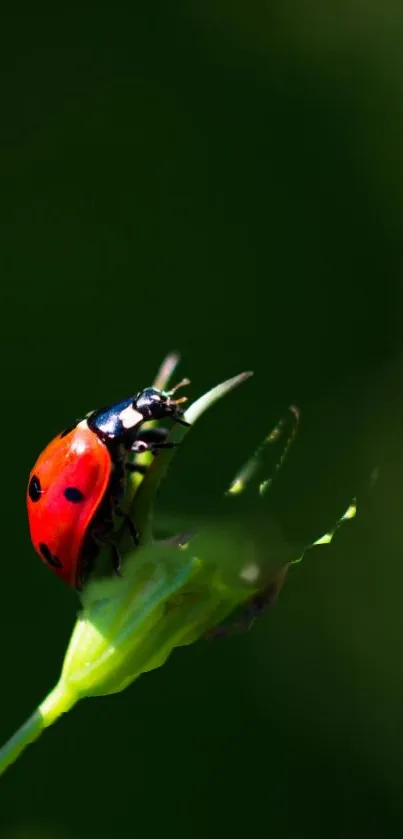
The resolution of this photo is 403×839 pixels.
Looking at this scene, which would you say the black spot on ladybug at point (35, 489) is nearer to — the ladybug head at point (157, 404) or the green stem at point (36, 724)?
the ladybug head at point (157, 404)

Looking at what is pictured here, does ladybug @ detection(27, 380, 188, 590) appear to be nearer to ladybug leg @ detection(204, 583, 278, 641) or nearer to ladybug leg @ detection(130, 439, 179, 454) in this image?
ladybug leg @ detection(130, 439, 179, 454)

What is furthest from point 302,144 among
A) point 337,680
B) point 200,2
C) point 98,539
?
point 98,539

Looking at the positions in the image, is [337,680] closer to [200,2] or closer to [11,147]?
[11,147]

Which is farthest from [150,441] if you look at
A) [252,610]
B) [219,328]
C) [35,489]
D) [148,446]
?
[219,328]

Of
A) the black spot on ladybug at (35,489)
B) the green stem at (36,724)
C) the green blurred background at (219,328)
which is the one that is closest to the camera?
the green stem at (36,724)

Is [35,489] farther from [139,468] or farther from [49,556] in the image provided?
[139,468]

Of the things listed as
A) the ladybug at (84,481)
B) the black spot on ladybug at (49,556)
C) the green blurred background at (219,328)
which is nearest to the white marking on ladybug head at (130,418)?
the ladybug at (84,481)

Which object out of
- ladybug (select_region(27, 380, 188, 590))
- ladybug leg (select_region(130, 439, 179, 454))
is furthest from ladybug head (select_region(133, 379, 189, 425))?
ladybug leg (select_region(130, 439, 179, 454))
